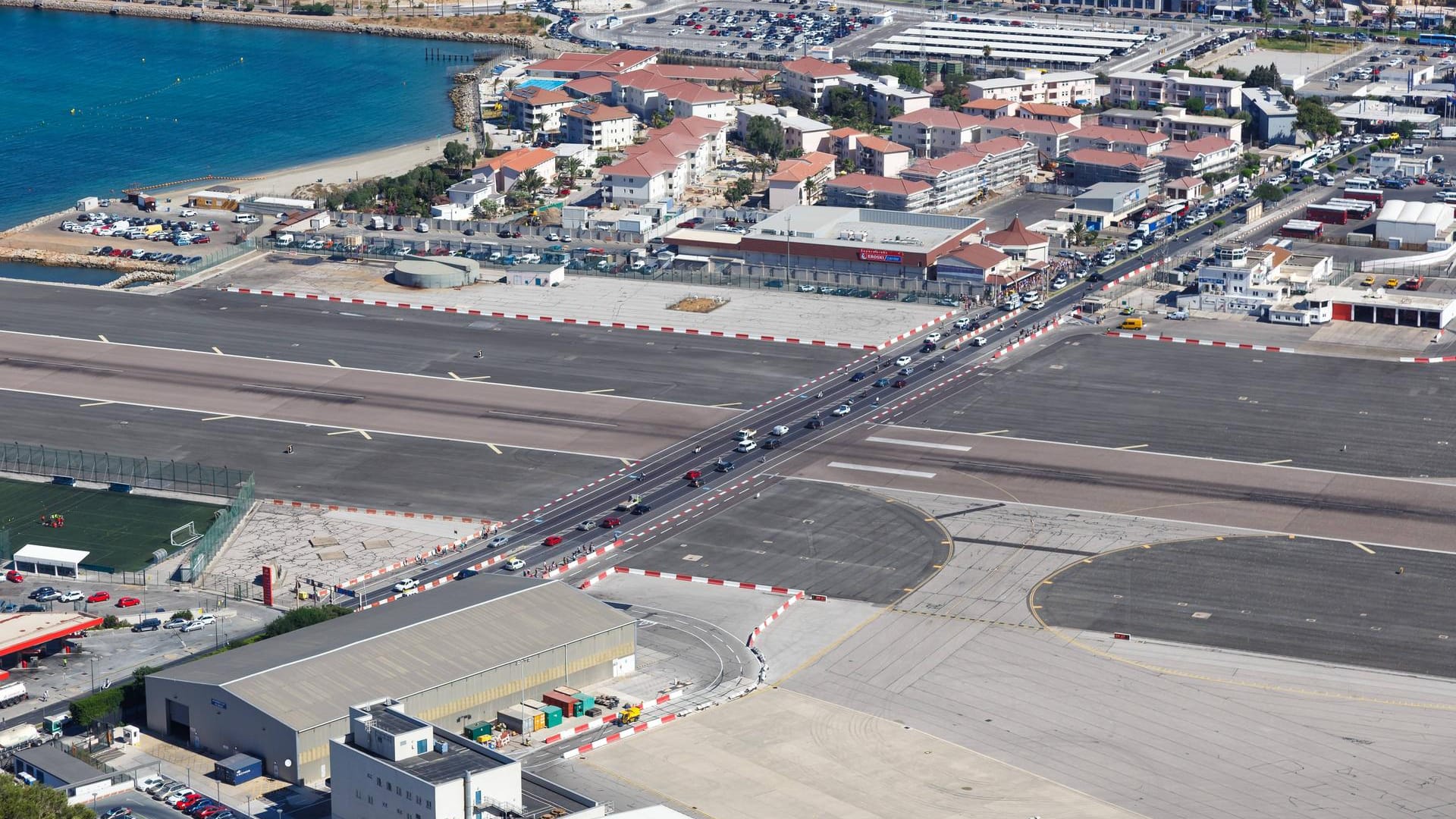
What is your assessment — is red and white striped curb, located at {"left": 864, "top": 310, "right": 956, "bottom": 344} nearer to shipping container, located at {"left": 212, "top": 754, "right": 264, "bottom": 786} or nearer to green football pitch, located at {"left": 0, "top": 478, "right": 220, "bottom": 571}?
green football pitch, located at {"left": 0, "top": 478, "right": 220, "bottom": 571}

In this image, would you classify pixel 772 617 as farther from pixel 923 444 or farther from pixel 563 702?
pixel 923 444

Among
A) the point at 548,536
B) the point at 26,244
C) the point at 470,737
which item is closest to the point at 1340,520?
the point at 548,536

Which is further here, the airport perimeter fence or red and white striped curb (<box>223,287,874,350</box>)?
red and white striped curb (<box>223,287,874,350</box>)

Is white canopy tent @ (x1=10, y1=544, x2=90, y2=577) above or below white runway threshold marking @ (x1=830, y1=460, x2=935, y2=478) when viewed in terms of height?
below

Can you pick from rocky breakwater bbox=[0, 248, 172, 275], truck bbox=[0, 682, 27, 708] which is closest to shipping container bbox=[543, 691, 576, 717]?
truck bbox=[0, 682, 27, 708]

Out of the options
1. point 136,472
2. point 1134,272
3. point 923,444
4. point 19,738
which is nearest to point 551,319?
point 923,444

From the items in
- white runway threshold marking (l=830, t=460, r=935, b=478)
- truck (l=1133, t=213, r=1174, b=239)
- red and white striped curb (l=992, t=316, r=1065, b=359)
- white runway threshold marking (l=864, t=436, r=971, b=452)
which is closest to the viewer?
white runway threshold marking (l=830, t=460, r=935, b=478)

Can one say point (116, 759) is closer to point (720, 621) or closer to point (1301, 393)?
point (720, 621)
